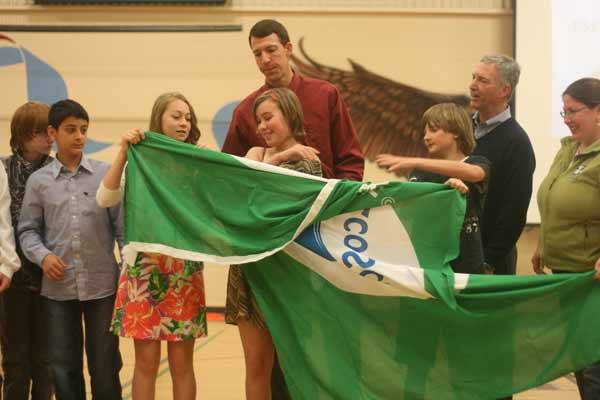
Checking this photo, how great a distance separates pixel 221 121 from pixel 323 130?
3713 millimetres

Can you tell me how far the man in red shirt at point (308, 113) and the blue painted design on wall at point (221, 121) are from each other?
351cm

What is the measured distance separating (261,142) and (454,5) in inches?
155

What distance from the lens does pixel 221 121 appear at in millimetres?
7078

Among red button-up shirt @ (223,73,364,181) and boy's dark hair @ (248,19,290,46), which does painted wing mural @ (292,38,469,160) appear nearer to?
red button-up shirt @ (223,73,364,181)

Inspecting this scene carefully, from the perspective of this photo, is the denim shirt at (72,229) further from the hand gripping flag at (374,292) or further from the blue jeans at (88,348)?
the hand gripping flag at (374,292)

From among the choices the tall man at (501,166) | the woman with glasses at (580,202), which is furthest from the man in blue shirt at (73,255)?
the woman with glasses at (580,202)

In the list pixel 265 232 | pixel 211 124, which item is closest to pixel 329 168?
pixel 265 232

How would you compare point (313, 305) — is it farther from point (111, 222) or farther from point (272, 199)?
point (111, 222)

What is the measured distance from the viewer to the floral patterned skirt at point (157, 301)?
3045 mm

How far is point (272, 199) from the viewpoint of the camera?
9.84ft

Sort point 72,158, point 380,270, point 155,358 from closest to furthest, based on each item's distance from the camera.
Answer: point 380,270 → point 155,358 → point 72,158

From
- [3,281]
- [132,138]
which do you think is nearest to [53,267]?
[3,281]

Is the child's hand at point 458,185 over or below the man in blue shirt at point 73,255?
over

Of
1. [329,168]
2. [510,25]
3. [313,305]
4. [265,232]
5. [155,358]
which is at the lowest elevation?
[155,358]
